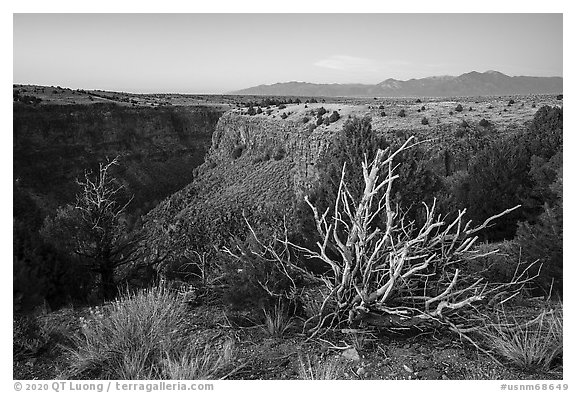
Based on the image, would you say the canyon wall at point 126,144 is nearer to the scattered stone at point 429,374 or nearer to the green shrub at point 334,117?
the green shrub at point 334,117

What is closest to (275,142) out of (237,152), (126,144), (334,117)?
(334,117)

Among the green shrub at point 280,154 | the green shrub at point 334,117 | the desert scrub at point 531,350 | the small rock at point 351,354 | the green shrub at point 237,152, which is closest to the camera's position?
the desert scrub at point 531,350

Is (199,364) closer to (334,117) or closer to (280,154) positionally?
(334,117)

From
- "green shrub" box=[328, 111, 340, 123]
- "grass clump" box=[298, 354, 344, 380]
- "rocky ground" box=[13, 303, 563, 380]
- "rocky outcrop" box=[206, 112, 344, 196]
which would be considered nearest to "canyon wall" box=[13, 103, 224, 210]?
"rocky outcrop" box=[206, 112, 344, 196]

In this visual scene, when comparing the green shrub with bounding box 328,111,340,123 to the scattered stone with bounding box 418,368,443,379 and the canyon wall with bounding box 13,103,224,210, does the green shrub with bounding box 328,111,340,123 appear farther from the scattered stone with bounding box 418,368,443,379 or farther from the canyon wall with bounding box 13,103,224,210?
the scattered stone with bounding box 418,368,443,379

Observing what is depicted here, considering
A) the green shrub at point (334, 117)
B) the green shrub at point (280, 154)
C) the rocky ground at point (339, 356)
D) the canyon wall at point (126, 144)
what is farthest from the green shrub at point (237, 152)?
the rocky ground at point (339, 356)

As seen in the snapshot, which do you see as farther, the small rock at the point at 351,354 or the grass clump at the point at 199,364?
the small rock at the point at 351,354
